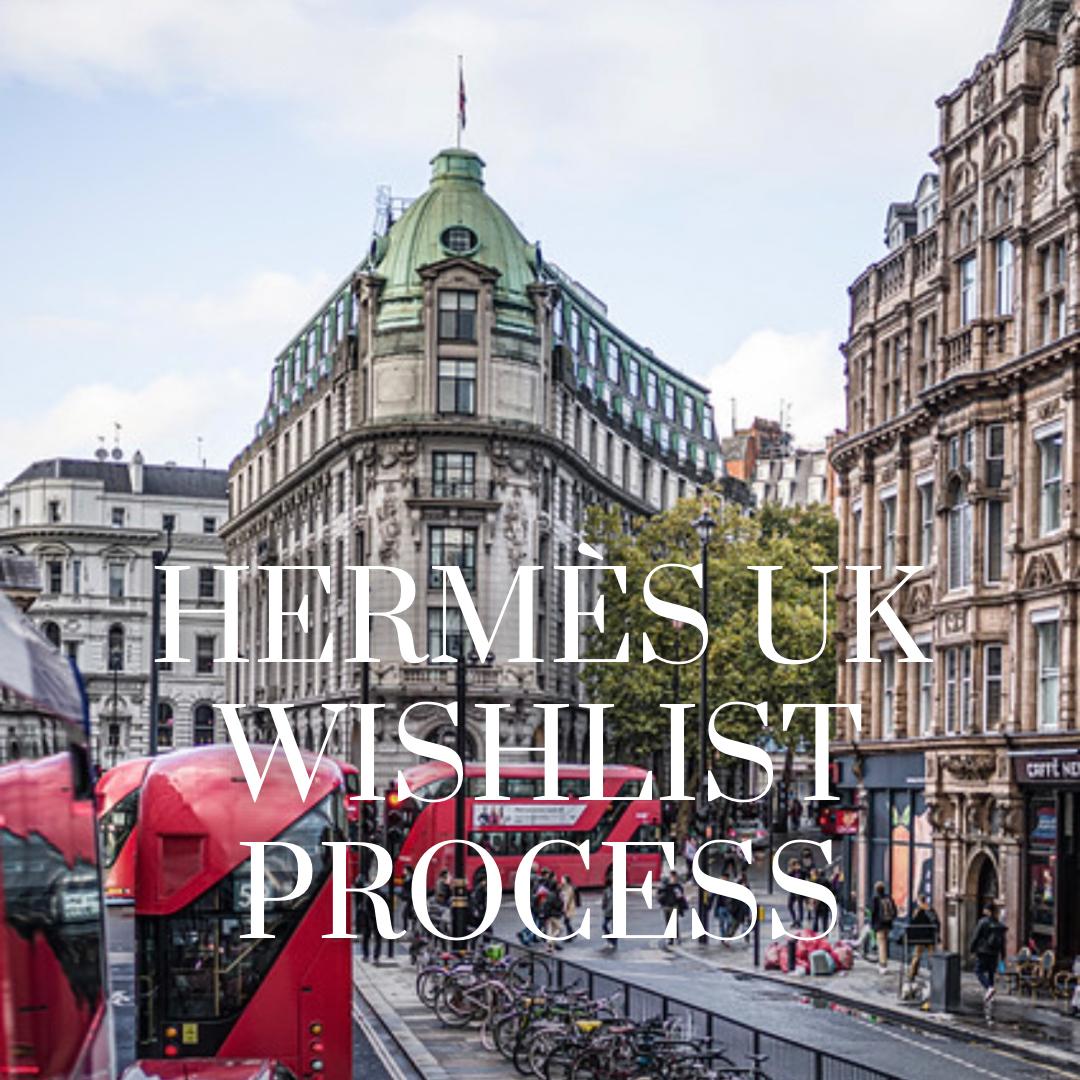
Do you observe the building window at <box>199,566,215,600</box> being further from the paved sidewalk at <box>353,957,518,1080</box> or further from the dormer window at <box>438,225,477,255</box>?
the paved sidewalk at <box>353,957,518,1080</box>

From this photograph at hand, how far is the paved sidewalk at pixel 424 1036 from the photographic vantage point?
27016mm

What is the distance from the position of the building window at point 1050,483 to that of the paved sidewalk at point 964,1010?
8.79 m

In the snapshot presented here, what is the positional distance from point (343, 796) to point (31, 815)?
13309 mm

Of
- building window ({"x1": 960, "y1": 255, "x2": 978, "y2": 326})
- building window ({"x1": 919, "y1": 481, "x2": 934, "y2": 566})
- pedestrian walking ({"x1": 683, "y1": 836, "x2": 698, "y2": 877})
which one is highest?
building window ({"x1": 960, "y1": 255, "x2": 978, "y2": 326})

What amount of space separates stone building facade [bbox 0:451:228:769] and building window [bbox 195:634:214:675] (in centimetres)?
7

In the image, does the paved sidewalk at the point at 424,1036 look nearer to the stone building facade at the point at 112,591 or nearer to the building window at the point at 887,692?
the building window at the point at 887,692

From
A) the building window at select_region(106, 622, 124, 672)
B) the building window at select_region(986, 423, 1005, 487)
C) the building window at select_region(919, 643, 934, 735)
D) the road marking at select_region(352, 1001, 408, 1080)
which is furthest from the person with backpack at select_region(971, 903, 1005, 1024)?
the building window at select_region(106, 622, 124, 672)

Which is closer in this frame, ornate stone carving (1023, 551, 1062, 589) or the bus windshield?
the bus windshield

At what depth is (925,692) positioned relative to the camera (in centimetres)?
4578

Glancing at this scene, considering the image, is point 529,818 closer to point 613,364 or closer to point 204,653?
point 613,364

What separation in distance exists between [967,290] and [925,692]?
8789 mm

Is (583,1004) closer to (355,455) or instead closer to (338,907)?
(338,907)

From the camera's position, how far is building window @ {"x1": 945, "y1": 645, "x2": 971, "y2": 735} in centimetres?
4253

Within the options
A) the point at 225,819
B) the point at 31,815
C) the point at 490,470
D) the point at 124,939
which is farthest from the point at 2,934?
the point at 490,470
